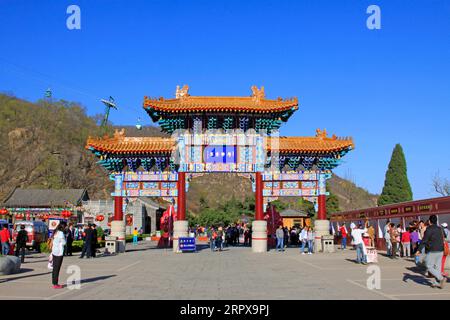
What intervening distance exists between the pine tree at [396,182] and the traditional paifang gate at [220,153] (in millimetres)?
25888

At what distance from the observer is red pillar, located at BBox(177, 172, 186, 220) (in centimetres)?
2880

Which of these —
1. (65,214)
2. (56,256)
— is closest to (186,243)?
(56,256)

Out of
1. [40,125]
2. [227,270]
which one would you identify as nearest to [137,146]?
[227,270]

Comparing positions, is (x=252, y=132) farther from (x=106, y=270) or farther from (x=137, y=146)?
(x=106, y=270)

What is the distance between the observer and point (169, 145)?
2938 cm

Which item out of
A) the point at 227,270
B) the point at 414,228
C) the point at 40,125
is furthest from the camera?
the point at 40,125

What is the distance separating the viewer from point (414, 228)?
2312cm

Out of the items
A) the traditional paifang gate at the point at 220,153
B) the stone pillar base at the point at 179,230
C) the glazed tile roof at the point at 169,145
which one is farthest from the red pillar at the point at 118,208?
the stone pillar base at the point at 179,230

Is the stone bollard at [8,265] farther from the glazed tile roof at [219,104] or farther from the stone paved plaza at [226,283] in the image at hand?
the glazed tile roof at [219,104]

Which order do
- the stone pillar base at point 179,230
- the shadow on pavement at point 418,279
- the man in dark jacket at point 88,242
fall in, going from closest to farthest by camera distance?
the shadow on pavement at point 418,279
the man in dark jacket at point 88,242
the stone pillar base at point 179,230

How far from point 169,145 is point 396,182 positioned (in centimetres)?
3266

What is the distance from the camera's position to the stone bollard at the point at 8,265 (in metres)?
15.4

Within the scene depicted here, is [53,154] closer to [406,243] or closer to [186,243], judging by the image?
[186,243]

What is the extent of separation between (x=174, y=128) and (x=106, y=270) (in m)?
13.5
